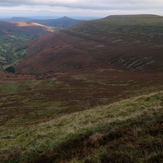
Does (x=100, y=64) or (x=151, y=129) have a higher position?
(x=151, y=129)

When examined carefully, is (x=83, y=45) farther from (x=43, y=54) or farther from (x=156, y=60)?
(x=156, y=60)

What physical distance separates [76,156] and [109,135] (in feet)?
6.97

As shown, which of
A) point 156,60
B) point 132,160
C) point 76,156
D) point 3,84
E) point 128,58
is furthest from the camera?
point 128,58

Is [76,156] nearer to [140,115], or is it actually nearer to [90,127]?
[90,127]

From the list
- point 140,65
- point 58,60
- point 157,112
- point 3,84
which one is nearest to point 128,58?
point 140,65

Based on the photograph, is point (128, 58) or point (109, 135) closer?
point (109, 135)

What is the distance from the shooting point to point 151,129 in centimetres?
727

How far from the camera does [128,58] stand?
Answer: 244ft

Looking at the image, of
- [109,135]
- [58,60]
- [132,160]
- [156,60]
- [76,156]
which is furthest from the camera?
[58,60]

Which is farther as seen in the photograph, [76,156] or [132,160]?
[76,156]

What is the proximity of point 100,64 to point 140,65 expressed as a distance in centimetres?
2112

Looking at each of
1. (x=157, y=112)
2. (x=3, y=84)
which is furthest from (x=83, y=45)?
(x=157, y=112)

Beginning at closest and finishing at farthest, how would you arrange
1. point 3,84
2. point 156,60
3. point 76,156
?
point 76,156 < point 3,84 < point 156,60

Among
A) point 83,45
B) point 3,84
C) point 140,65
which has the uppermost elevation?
point 83,45
